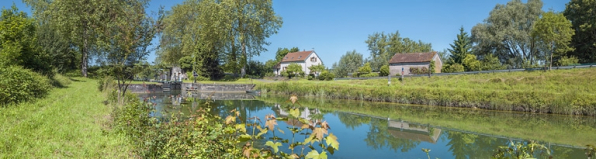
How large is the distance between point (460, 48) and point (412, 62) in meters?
6.49

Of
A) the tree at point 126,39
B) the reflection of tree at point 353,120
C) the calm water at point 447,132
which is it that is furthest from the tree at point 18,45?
the reflection of tree at point 353,120

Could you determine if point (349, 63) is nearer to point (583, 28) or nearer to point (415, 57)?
point (415, 57)

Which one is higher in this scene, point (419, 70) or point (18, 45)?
point (18, 45)

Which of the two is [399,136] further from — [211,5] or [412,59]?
[412,59]

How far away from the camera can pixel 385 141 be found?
1024cm

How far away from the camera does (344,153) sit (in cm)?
834

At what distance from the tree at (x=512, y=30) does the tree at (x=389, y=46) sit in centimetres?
2029

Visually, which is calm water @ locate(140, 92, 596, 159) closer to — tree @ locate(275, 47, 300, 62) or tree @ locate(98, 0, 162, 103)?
tree @ locate(98, 0, 162, 103)

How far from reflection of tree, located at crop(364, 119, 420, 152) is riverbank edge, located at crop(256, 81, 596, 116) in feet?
30.6

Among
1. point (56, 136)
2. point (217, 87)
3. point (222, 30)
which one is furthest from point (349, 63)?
point (56, 136)

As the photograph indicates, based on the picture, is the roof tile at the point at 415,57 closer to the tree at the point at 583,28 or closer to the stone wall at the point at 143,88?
the tree at the point at 583,28

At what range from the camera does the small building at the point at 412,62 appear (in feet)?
140

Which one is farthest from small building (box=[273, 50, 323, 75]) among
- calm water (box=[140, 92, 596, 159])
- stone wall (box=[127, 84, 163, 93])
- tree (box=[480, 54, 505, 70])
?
calm water (box=[140, 92, 596, 159])

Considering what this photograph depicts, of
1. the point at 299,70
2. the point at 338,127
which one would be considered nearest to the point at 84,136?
the point at 338,127
